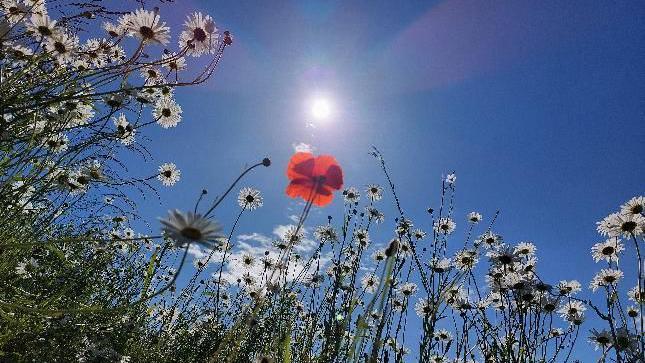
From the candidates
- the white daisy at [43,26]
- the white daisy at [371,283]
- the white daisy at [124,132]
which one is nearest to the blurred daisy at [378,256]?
the white daisy at [371,283]

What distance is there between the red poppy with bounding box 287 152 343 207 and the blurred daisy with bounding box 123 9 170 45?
207cm

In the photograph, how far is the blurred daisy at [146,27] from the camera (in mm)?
3117

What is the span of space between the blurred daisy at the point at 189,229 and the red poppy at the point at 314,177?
32 cm

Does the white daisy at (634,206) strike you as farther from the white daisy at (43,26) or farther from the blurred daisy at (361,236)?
the white daisy at (43,26)

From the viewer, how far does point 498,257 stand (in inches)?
201

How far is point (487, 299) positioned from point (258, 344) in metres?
2.43

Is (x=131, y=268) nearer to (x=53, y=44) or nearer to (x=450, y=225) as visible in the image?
(x=53, y=44)

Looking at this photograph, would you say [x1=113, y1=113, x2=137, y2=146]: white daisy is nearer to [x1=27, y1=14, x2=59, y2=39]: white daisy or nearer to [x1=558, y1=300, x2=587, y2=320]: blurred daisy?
[x1=27, y1=14, x2=59, y2=39]: white daisy

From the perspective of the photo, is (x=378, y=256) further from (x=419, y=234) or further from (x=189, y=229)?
(x=189, y=229)

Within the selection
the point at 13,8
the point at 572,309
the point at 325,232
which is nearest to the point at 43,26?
the point at 13,8

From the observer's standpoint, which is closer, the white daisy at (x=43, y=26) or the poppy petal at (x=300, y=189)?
the poppy petal at (x=300, y=189)

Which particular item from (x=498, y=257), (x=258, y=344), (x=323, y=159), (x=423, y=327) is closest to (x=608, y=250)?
(x=498, y=257)

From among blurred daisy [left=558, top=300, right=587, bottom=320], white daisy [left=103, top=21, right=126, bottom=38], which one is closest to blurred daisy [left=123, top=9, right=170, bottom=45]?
white daisy [left=103, top=21, right=126, bottom=38]

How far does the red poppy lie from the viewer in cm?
155
